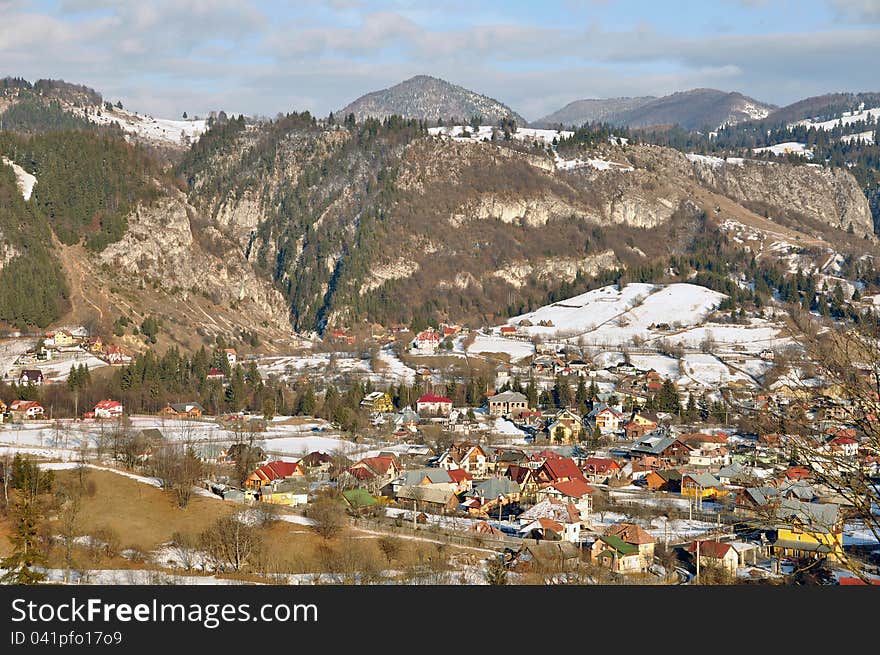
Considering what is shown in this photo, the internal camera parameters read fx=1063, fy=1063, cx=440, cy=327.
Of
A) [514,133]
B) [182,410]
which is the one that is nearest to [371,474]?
[182,410]

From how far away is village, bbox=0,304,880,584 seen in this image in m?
34.8

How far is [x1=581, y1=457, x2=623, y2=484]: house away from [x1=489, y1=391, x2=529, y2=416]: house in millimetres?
19656

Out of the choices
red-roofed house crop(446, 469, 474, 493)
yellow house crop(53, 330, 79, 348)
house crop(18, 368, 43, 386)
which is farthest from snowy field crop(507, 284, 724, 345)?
red-roofed house crop(446, 469, 474, 493)

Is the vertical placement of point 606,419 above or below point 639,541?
below

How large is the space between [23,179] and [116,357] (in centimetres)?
3688

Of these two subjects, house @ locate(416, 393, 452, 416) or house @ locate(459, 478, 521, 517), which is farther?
house @ locate(416, 393, 452, 416)

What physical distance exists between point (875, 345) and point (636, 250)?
477ft

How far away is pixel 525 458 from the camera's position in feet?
184

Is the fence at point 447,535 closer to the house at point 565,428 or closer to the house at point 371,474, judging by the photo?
the house at point 371,474

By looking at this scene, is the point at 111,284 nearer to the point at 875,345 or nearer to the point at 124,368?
the point at 124,368

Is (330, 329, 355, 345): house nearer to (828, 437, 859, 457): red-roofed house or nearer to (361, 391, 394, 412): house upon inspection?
(361, 391, 394, 412): house

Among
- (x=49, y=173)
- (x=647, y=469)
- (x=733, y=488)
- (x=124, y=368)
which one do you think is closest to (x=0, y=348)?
(x=124, y=368)

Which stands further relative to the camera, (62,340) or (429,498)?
(62,340)

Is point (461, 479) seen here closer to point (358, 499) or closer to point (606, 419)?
point (358, 499)
